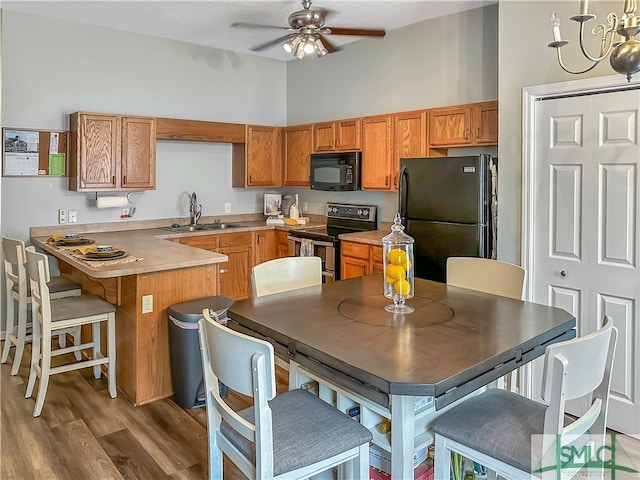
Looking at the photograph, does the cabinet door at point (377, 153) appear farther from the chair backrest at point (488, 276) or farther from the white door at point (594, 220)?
the chair backrest at point (488, 276)

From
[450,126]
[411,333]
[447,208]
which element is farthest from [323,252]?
[411,333]

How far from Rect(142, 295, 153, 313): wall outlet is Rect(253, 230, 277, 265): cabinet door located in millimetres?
2157

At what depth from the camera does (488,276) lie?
2.54 metres

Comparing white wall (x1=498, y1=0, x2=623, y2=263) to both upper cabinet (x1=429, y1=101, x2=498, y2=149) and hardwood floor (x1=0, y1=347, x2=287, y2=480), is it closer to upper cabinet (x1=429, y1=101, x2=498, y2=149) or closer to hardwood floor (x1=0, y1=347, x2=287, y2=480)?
upper cabinet (x1=429, y1=101, x2=498, y2=149)

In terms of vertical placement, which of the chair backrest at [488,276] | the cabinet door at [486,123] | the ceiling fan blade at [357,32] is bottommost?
the chair backrest at [488,276]

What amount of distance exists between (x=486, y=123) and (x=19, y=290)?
3.62 meters

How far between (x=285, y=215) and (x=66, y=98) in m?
2.61

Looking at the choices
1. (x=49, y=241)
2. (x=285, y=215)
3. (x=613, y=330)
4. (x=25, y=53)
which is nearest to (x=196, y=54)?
(x=25, y=53)

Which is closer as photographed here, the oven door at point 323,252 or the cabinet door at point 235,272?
the oven door at point 323,252

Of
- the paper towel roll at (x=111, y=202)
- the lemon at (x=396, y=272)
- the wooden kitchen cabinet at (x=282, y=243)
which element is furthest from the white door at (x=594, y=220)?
the paper towel roll at (x=111, y=202)

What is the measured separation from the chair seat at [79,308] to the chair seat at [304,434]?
176 centimetres

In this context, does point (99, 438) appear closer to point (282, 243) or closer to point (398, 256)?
point (398, 256)

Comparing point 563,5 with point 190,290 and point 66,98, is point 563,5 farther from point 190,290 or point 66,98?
point 66,98

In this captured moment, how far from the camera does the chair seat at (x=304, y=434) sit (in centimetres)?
150
